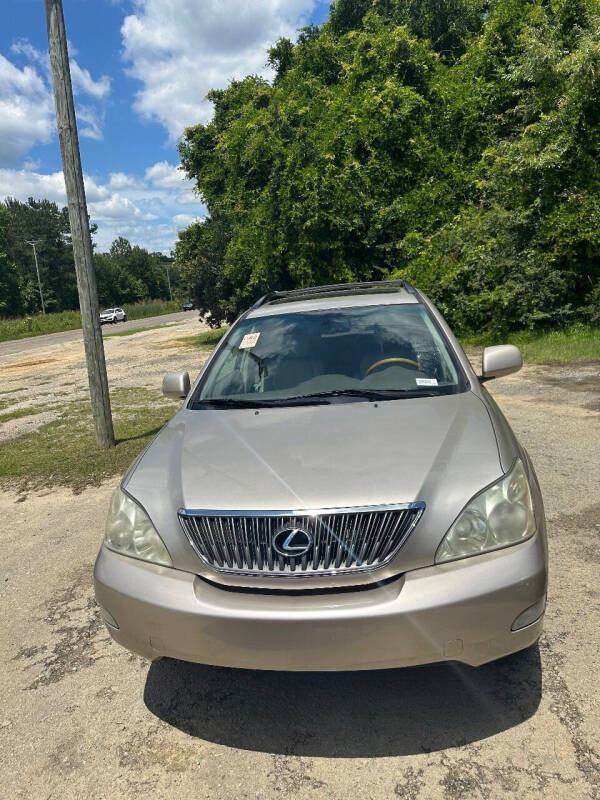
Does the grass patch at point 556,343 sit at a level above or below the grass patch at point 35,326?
above

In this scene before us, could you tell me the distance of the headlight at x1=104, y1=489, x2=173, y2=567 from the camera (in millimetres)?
2262

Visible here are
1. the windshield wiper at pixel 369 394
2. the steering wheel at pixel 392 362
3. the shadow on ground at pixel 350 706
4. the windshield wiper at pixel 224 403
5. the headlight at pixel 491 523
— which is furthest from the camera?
the steering wheel at pixel 392 362

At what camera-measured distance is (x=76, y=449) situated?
23.8 ft

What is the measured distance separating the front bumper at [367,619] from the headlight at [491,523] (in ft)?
0.12

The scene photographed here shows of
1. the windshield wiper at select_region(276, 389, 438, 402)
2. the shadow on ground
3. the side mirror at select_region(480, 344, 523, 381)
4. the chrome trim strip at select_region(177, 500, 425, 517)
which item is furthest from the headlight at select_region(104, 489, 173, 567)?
the side mirror at select_region(480, 344, 523, 381)

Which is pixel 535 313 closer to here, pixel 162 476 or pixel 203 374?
pixel 203 374

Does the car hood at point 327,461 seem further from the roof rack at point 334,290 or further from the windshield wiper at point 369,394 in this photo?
the roof rack at point 334,290

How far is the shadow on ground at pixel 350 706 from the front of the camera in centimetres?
220

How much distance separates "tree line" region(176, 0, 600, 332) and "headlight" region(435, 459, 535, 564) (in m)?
11.7

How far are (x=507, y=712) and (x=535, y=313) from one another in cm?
1221

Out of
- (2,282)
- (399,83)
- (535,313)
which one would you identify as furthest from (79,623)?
(2,282)

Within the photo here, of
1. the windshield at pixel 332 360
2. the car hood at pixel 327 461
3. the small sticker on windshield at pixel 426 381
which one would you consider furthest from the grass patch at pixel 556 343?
the car hood at pixel 327 461

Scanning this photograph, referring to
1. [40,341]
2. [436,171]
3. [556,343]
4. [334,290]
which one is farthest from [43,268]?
[334,290]

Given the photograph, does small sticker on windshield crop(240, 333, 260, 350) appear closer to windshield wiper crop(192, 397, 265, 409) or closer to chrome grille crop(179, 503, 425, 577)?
windshield wiper crop(192, 397, 265, 409)
